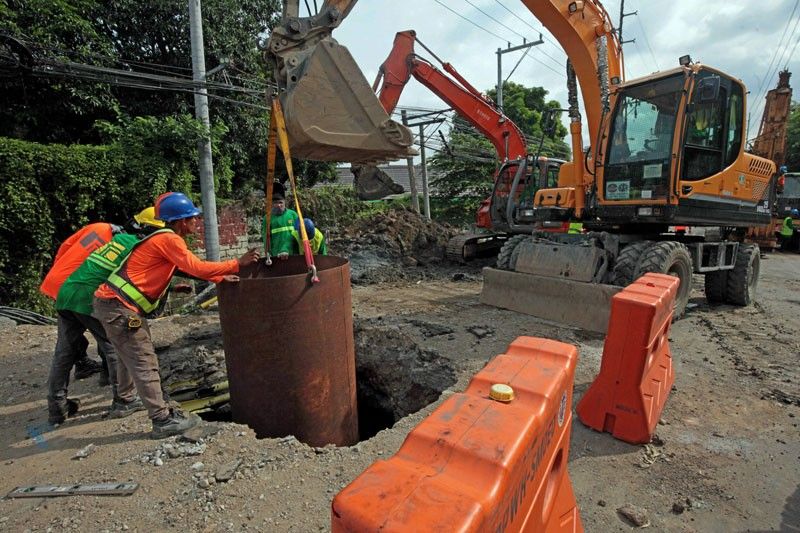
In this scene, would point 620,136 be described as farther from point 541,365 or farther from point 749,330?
point 541,365

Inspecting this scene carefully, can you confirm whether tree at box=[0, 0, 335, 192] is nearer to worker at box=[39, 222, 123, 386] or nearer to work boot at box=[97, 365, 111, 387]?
worker at box=[39, 222, 123, 386]

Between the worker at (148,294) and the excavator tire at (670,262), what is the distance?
4893mm

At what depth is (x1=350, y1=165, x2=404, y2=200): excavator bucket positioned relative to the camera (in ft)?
21.0

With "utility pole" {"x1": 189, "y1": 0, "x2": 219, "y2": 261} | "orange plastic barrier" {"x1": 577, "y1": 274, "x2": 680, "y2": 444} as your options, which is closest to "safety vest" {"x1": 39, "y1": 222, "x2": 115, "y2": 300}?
"orange plastic barrier" {"x1": 577, "y1": 274, "x2": 680, "y2": 444}

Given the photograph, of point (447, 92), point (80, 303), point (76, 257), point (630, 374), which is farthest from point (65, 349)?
point (447, 92)

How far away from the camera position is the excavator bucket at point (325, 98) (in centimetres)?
291

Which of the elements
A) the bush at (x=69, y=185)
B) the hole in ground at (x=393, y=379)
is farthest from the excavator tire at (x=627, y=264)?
the bush at (x=69, y=185)

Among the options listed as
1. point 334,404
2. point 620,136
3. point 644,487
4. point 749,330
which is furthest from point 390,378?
point 749,330

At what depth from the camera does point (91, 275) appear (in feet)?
10.7

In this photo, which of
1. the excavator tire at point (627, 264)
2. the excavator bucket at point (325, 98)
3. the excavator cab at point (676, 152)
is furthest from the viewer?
the excavator tire at point (627, 264)

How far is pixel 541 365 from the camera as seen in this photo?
1.78 meters

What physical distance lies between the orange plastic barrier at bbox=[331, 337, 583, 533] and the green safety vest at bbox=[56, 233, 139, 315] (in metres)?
2.99

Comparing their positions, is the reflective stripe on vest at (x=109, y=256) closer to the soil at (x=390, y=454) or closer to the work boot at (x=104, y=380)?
the soil at (x=390, y=454)

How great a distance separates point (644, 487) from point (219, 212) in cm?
1161
